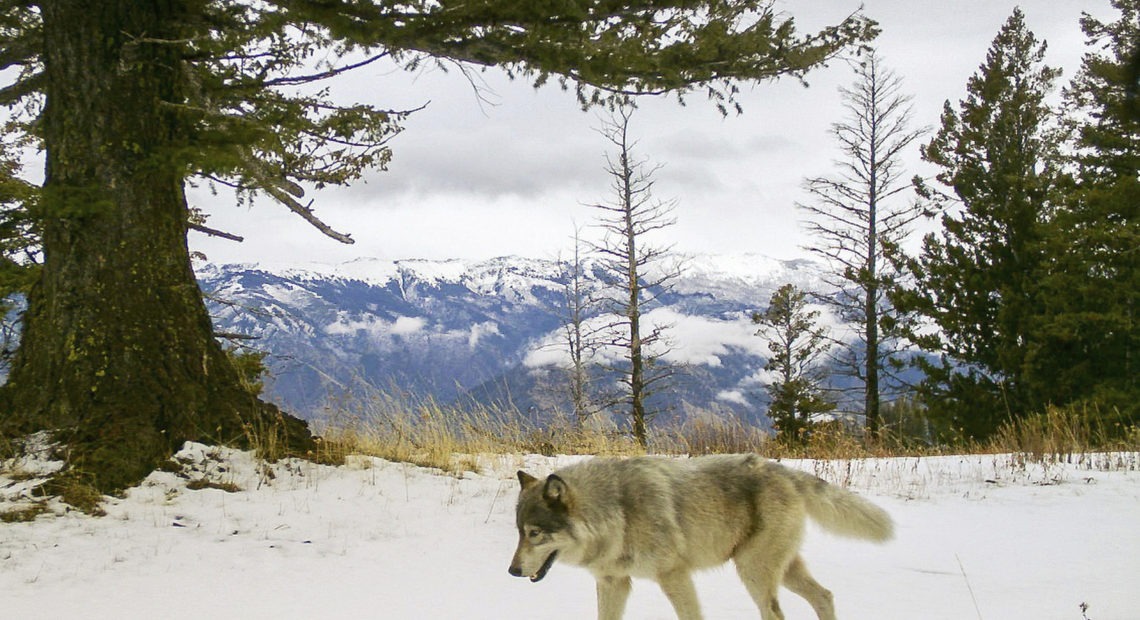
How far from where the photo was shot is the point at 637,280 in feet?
81.1

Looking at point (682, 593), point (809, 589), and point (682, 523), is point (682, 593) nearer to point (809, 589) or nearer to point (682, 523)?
point (682, 523)

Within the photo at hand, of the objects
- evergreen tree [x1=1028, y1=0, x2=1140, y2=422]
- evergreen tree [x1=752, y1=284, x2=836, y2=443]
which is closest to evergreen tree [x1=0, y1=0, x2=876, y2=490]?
evergreen tree [x1=1028, y1=0, x2=1140, y2=422]

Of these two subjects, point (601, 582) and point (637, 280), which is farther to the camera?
point (637, 280)

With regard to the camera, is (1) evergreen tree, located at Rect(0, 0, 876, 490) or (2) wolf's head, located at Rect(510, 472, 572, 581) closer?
(2) wolf's head, located at Rect(510, 472, 572, 581)

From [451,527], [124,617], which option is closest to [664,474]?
[451,527]

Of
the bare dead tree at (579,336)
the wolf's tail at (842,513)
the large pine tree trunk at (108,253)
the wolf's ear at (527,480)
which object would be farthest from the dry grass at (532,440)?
the bare dead tree at (579,336)

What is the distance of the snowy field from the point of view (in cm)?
460

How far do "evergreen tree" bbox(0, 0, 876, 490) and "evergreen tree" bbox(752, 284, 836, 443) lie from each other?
26.6 metres

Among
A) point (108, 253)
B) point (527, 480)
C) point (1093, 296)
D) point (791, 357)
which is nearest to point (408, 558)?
Result: point (527, 480)

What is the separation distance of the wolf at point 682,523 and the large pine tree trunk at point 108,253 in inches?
163

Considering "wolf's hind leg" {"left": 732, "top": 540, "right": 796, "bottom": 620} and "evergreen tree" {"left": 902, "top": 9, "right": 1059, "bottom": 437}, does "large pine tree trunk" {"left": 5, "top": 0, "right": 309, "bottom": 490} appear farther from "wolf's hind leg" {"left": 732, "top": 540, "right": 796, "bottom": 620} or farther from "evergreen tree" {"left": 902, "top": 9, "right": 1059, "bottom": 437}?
"evergreen tree" {"left": 902, "top": 9, "right": 1059, "bottom": 437}

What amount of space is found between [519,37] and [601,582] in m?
4.49

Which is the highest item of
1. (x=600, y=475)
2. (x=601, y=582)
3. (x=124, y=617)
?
(x=600, y=475)

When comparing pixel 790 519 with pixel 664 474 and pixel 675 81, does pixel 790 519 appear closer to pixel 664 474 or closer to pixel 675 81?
pixel 664 474
